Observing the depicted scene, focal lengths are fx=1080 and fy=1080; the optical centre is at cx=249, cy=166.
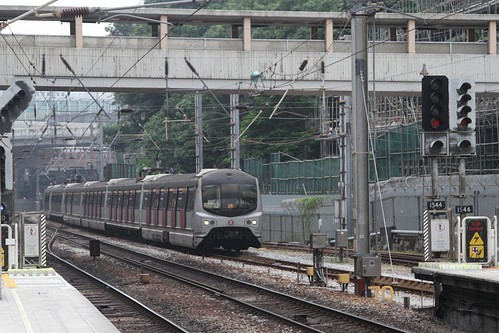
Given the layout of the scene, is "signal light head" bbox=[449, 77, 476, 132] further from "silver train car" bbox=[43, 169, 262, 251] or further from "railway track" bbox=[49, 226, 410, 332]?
"silver train car" bbox=[43, 169, 262, 251]

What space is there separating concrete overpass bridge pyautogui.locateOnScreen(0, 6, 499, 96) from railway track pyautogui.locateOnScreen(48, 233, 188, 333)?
7180 mm

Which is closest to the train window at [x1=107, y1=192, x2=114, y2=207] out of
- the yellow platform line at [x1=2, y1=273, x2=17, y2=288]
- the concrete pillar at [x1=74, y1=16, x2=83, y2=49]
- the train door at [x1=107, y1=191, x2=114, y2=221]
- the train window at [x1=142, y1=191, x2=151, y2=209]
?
the train door at [x1=107, y1=191, x2=114, y2=221]

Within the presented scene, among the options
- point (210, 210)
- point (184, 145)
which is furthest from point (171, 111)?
point (210, 210)

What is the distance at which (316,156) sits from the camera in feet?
245

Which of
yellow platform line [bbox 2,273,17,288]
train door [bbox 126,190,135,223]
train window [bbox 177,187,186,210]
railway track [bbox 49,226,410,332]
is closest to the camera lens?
railway track [bbox 49,226,410,332]

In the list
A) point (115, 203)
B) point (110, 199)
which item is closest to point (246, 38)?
point (115, 203)

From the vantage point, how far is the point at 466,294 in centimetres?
1694

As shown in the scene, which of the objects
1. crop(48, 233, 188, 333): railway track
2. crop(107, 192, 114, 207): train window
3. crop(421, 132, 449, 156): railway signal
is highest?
crop(421, 132, 449, 156): railway signal

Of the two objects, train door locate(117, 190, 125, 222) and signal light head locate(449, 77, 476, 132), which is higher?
signal light head locate(449, 77, 476, 132)

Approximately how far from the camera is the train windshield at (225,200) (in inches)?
1437

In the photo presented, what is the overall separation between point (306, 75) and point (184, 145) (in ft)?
154

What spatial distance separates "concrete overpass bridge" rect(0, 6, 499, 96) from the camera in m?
33.8

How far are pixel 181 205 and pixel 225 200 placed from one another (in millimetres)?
2710

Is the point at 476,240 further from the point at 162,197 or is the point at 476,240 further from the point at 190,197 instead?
the point at 162,197
